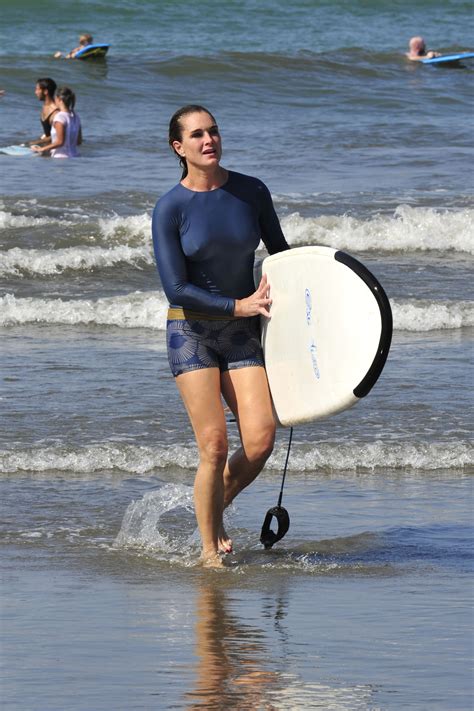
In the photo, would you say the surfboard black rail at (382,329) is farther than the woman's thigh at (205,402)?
No

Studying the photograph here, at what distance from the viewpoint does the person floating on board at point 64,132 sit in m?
18.3

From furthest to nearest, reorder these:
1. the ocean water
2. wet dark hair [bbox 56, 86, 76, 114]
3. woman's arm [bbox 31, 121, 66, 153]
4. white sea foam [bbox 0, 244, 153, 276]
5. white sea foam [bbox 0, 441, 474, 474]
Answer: wet dark hair [bbox 56, 86, 76, 114] → woman's arm [bbox 31, 121, 66, 153] → white sea foam [bbox 0, 244, 153, 276] → white sea foam [bbox 0, 441, 474, 474] → the ocean water

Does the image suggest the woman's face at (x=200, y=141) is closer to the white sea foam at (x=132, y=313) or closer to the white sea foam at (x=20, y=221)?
the white sea foam at (x=132, y=313)

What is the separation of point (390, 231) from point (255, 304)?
30.7ft

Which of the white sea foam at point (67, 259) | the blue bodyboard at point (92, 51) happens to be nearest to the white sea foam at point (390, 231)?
the white sea foam at point (67, 259)

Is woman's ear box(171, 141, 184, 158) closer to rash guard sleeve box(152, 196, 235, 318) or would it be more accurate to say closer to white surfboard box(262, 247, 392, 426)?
rash guard sleeve box(152, 196, 235, 318)

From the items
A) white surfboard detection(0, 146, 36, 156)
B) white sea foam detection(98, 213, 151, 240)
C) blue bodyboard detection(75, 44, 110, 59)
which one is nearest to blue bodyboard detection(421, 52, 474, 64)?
blue bodyboard detection(75, 44, 110, 59)

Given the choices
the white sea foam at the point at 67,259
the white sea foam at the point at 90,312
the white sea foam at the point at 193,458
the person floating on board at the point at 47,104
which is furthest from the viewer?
the person floating on board at the point at 47,104

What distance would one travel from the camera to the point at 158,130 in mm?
21172

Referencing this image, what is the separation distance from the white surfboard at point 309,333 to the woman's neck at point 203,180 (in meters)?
0.36

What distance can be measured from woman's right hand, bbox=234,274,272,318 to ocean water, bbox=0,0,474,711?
3.36ft

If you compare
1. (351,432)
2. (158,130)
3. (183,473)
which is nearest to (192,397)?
(183,473)

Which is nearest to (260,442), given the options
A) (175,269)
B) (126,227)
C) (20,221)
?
(175,269)

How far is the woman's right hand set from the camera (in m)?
5.18
